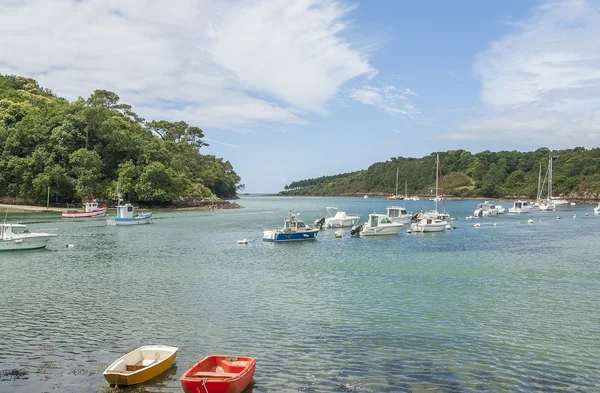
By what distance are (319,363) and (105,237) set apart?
48778 millimetres

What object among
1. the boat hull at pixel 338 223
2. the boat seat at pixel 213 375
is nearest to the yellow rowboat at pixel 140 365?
the boat seat at pixel 213 375

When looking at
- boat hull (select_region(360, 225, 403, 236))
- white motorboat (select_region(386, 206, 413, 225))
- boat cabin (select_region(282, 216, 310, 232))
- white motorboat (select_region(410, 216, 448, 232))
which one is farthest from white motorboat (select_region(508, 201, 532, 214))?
boat cabin (select_region(282, 216, 310, 232))

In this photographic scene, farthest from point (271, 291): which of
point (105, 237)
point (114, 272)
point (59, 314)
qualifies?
point (105, 237)

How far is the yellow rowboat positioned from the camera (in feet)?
41.3

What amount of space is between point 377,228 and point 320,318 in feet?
126

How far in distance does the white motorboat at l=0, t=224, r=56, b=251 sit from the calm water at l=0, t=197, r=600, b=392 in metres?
2.23

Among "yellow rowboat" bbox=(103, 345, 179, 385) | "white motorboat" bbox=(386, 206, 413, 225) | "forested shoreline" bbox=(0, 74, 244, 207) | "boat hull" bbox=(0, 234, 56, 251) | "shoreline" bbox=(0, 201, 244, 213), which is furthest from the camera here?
"forested shoreline" bbox=(0, 74, 244, 207)

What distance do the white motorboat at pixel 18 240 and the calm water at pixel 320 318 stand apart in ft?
7.30

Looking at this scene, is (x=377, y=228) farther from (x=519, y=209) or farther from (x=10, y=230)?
(x=519, y=209)

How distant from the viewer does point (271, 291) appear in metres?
26.1

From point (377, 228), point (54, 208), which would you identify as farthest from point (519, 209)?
point (54, 208)

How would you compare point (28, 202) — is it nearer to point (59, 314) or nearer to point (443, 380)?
point (59, 314)

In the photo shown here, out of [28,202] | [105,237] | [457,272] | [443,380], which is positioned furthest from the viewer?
[28,202]

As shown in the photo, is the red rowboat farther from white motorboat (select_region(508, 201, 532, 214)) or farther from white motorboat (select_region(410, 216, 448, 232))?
white motorboat (select_region(508, 201, 532, 214))
